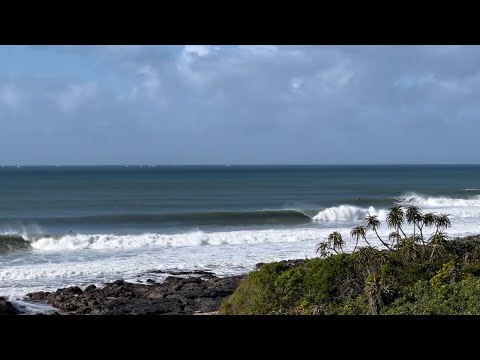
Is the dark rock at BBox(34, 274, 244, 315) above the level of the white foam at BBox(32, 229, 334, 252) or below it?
below

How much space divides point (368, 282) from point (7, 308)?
860 centimetres

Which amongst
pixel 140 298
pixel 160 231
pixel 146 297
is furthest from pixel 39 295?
pixel 160 231

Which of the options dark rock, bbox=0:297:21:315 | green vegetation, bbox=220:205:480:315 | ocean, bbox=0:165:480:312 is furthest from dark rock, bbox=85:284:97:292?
green vegetation, bbox=220:205:480:315

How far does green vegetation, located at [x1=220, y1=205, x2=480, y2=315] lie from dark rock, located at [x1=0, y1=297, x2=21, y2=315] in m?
5.09

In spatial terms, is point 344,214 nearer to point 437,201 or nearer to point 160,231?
point 437,201

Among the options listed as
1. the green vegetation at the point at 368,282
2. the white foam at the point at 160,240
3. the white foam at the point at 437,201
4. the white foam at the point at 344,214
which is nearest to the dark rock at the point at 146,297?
the green vegetation at the point at 368,282

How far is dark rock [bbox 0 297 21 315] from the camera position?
44.5 feet

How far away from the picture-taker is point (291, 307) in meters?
11.5

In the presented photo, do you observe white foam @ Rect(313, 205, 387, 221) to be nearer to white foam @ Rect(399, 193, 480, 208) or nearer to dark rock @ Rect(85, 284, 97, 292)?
white foam @ Rect(399, 193, 480, 208)

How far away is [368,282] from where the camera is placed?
1037 centimetres

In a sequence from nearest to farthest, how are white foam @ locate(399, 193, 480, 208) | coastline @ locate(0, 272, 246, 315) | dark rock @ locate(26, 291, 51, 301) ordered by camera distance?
coastline @ locate(0, 272, 246, 315) → dark rock @ locate(26, 291, 51, 301) → white foam @ locate(399, 193, 480, 208)
